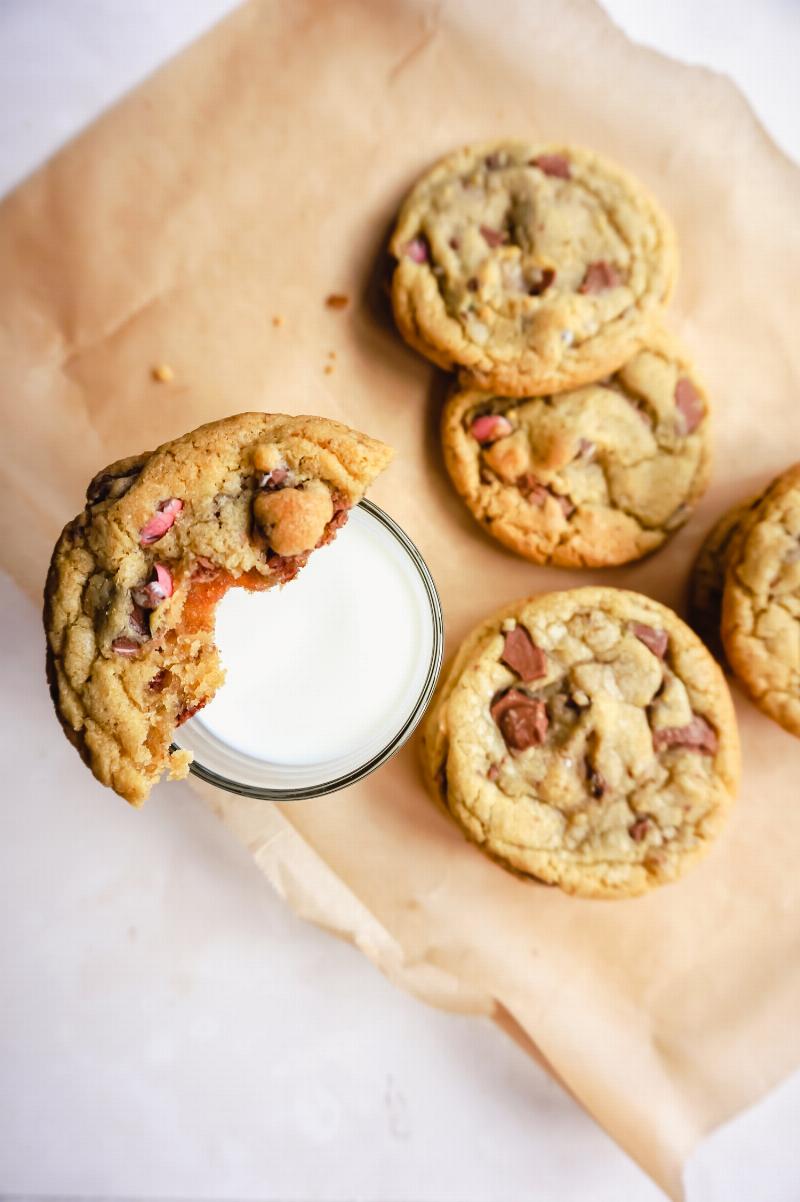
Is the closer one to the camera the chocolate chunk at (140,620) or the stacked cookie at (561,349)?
the chocolate chunk at (140,620)

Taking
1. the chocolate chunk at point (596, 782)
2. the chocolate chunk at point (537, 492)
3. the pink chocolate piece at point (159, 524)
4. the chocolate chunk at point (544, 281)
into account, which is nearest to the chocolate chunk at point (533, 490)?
the chocolate chunk at point (537, 492)

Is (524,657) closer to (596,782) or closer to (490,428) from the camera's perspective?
(596,782)

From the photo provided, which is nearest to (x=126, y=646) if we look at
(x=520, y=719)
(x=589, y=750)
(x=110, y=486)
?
(x=110, y=486)

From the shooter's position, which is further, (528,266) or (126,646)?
(528,266)

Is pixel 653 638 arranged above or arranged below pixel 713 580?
below

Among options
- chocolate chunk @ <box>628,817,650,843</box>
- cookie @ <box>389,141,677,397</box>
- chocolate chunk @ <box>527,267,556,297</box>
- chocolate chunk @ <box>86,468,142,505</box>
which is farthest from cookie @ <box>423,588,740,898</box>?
chocolate chunk @ <box>86,468,142,505</box>

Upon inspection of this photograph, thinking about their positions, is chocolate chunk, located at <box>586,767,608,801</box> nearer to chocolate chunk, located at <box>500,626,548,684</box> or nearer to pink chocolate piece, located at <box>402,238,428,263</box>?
chocolate chunk, located at <box>500,626,548,684</box>

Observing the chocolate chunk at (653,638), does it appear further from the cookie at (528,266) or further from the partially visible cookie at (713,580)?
the cookie at (528,266)

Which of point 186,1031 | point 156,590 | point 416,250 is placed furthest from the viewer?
point 186,1031

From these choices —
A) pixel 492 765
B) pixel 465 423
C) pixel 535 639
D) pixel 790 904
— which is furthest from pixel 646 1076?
pixel 465 423
